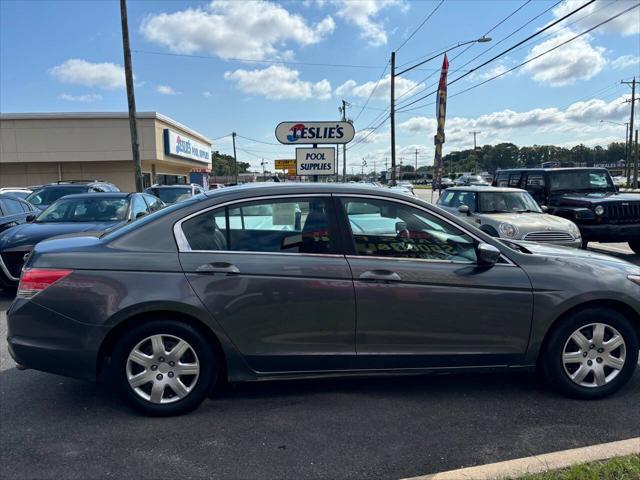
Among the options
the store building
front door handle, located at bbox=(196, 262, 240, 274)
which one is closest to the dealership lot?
front door handle, located at bbox=(196, 262, 240, 274)

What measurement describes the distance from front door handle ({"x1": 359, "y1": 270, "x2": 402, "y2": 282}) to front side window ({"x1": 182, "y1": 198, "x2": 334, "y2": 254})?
0.31 m

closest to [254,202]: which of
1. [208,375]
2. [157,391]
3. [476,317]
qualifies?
[208,375]

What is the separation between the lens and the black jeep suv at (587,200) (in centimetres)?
959

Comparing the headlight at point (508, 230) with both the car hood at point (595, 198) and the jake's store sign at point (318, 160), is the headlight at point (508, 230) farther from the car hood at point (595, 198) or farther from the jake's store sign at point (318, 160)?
the jake's store sign at point (318, 160)

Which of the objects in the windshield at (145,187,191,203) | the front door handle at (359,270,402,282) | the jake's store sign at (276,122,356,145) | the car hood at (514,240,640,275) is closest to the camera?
the front door handle at (359,270,402,282)

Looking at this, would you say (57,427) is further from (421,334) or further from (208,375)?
(421,334)

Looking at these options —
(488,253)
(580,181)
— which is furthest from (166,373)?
(580,181)

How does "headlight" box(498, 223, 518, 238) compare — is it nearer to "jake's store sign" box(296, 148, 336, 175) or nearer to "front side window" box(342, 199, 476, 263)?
"jake's store sign" box(296, 148, 336, 175)

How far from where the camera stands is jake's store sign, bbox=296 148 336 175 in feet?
31.7

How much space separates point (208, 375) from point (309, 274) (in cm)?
101

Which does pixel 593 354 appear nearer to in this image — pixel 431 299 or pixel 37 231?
pixel 431 299

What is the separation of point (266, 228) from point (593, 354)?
262 cm

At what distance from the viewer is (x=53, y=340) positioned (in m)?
3.21

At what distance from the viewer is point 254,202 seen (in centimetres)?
347
